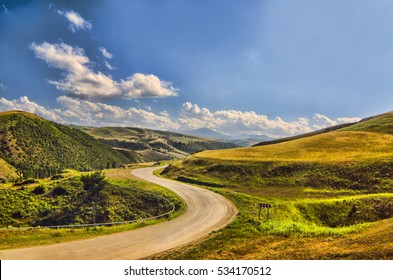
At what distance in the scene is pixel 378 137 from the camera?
82.1 metres

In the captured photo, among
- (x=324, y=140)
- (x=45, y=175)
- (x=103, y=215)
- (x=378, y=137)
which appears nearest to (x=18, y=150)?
(x=45, y=175)

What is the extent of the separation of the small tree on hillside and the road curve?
2529cm

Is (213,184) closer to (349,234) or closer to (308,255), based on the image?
(349,234)

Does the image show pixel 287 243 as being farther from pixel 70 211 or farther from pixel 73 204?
pixel 73 204

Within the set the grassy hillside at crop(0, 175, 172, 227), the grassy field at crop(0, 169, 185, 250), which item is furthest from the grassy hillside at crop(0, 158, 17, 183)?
the grassy hillside at crop(0, 175, 172, 227)

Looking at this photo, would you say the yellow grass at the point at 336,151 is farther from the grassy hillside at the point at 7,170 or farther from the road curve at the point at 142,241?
the grassy hillside at the point at 7,170

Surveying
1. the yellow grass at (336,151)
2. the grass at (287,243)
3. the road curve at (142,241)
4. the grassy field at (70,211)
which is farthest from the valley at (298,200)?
the road curve at (142,241)

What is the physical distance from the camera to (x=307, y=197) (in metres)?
46.5

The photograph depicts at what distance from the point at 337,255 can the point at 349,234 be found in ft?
22.4

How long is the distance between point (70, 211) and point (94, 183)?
10.2 m

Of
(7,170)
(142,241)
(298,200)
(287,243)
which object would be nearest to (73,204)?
(142,241)

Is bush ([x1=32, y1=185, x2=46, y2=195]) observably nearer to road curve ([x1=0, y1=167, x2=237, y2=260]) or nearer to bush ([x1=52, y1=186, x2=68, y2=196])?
bush ([x1=52, y1=186, x2=68, y2=196])

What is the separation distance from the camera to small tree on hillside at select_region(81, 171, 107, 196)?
5638 cm

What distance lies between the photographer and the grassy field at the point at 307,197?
21.5m
